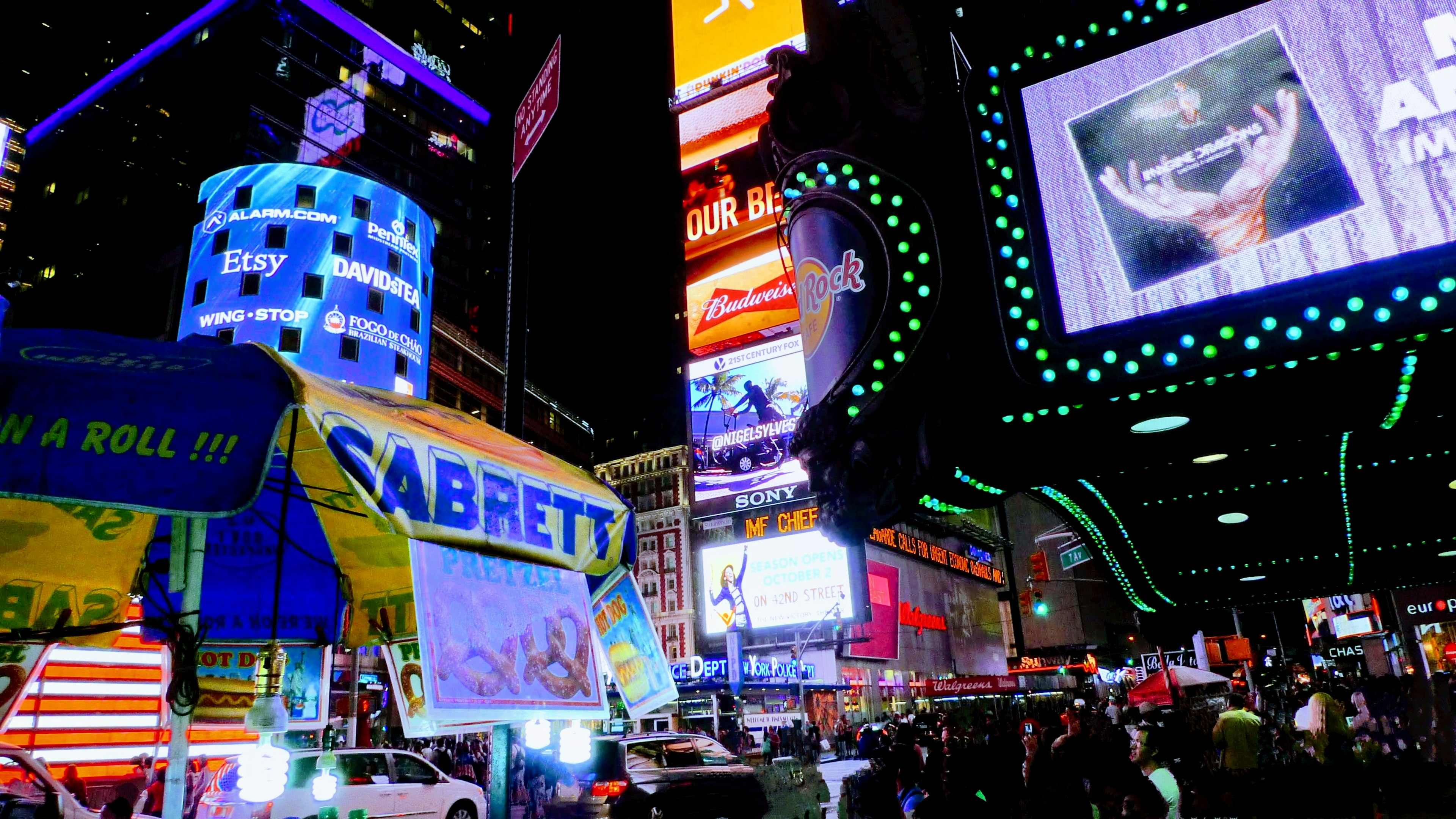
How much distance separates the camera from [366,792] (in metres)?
13.0

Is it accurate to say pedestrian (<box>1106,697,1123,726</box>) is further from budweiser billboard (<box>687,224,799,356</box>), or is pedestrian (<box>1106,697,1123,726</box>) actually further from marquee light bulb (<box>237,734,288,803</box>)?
marquee light bulb (<box>237,734,288,803</box>)

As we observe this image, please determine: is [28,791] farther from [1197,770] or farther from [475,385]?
[475,385]

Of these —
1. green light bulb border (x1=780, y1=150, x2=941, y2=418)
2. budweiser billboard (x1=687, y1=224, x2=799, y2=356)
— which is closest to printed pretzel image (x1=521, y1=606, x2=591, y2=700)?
green light bulb border (x1=780, y1=150, x2=941, y2=418)

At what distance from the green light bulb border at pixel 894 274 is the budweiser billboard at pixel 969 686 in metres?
48.8

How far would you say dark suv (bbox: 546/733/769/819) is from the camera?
13.6 m

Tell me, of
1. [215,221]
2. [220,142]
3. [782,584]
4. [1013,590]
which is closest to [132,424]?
[215,221]

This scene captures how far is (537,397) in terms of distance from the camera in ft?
297

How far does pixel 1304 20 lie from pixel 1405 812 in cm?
889

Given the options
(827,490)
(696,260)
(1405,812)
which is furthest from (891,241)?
(696,260)

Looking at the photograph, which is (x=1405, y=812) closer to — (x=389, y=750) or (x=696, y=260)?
(x=389, y=750)

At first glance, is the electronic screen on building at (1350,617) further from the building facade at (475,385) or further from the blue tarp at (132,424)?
the building facade at (475,385)

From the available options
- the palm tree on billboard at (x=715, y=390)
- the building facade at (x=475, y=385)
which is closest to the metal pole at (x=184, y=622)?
the palm tree on billboard at (x=715, y=390)

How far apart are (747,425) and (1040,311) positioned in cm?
3393

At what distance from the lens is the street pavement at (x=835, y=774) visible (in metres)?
15.3
